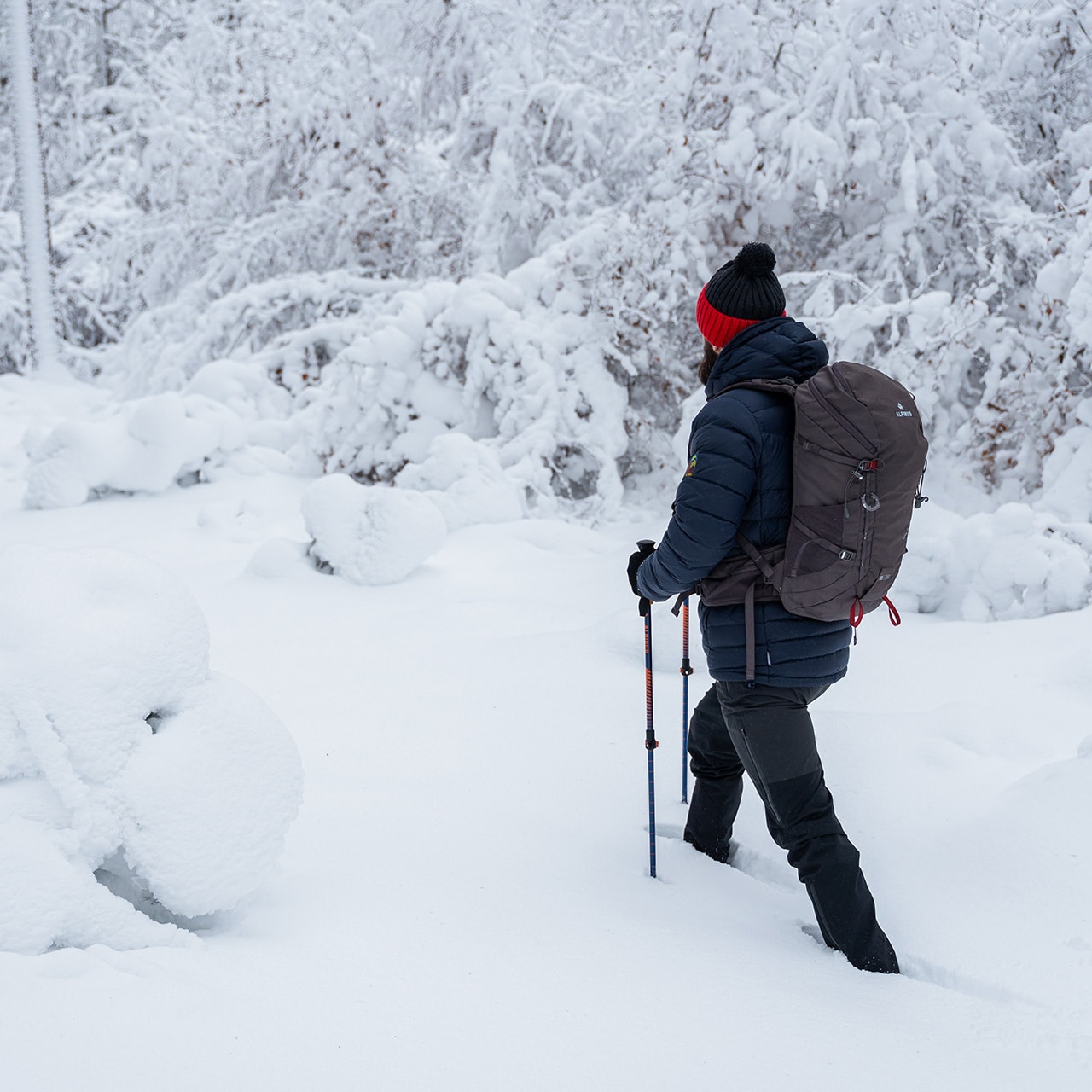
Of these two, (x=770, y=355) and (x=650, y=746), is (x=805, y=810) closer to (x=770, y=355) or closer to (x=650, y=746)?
(x=650, y=746)

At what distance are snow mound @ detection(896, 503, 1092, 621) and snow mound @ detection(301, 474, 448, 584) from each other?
8.60 feet

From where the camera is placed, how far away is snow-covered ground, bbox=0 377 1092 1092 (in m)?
1.73

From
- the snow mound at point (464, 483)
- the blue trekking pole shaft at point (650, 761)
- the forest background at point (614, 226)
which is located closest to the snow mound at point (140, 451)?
the forest background at point (614, 226)

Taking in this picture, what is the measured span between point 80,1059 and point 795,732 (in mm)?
1631

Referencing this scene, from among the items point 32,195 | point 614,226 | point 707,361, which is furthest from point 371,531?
point 32,195

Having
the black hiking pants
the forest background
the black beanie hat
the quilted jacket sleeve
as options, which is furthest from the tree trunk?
the black hiking pants

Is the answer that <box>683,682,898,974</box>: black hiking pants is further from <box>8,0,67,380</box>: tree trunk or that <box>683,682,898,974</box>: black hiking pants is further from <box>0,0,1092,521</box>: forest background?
<box>8,0,67,380</box>: tree trunk

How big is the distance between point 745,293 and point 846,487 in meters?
0.58

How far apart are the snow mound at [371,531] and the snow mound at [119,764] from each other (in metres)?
2.89

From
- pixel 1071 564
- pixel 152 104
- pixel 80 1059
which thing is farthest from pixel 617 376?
pixel 152 104

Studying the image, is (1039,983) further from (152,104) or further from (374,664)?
(152,104)

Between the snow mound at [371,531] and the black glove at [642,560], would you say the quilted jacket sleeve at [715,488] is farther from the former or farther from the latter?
the snow mound at [371,531]

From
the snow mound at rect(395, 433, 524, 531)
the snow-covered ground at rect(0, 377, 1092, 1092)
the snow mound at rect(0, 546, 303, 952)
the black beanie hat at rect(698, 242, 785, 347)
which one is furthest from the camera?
the snow mound at rect(395, 433, 524, 531)

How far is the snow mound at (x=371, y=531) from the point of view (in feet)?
17.1
